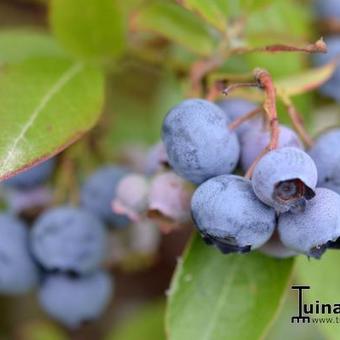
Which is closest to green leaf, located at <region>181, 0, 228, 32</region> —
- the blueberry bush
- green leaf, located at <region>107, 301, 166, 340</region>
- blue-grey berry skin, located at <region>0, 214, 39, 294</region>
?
the blueberry bush

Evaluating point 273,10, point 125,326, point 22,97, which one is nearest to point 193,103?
point 22,97

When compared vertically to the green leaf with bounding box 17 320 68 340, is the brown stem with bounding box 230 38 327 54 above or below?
above

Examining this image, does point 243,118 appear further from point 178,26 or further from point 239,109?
point 178,26

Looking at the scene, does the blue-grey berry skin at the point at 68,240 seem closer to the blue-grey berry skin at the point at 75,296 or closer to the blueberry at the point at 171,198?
the blue-grey berry skin at the point at 75,296

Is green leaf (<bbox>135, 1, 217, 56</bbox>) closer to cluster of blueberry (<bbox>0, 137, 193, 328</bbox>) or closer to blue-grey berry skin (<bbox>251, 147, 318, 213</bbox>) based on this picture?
cluster of blueberry (<bbox>0, 137, 193, 328</bbox>)

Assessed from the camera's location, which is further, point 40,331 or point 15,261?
point 40,331

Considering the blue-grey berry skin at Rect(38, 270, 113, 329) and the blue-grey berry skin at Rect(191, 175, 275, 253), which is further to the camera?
the blue-grey berry skin at Rect(38, 270, 113, 329)

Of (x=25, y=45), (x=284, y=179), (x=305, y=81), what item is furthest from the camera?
(x=25, y=45)

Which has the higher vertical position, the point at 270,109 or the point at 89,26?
the point at 89,26

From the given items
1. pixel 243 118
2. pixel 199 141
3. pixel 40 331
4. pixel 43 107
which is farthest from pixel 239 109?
pixel 40 331
